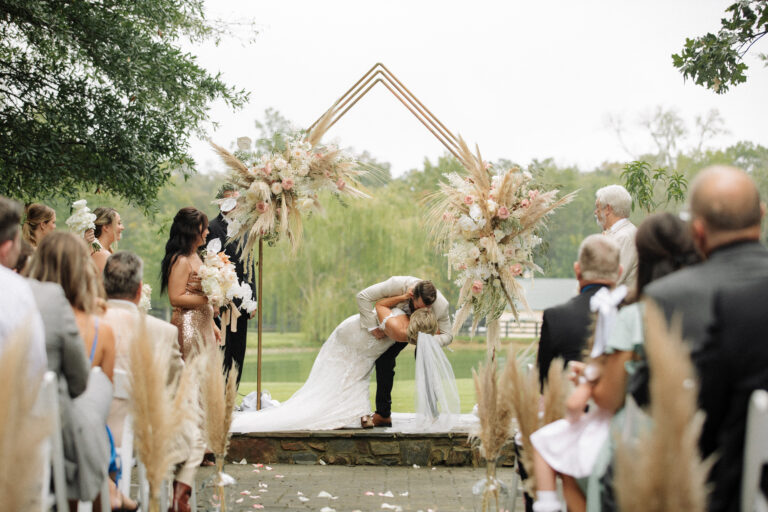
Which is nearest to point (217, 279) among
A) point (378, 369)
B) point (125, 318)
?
point (378, 369)

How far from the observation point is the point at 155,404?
2994 millimetres

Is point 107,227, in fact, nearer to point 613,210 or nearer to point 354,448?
point 354,448

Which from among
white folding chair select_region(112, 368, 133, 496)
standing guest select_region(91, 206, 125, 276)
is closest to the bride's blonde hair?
standing guest select_region(91, 206, 125, 276)

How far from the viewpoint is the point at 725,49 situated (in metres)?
6.86

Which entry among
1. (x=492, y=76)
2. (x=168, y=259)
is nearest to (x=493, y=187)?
(x=168, y=259)

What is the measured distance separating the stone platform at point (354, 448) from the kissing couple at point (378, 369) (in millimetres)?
137

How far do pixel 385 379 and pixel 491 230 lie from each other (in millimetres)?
1695

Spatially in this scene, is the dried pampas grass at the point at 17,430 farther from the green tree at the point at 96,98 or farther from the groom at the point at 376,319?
the green tree at the point at 96,98

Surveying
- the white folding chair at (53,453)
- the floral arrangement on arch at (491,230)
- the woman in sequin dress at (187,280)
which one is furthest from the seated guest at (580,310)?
the floral arrangement on arch at (491,230)

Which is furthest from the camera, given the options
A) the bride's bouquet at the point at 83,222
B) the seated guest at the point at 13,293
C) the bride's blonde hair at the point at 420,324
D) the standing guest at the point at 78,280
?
the bride's blonde hair at the point at 420,324

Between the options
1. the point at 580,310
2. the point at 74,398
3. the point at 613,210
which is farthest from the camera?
the point at 613,210

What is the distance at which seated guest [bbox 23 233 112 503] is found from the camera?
323 centimetres

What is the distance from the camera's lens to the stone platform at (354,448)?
7.33m

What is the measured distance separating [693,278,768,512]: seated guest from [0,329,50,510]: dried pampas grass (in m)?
1.85
